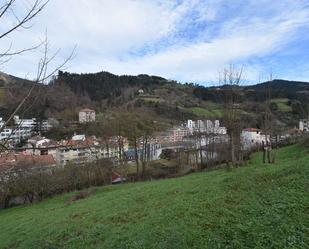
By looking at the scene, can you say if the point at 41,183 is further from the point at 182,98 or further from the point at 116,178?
the point at 182,98

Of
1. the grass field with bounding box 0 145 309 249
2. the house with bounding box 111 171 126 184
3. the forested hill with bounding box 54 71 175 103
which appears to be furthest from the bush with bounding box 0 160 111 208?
the forested hill with bounding box 54 71 175 103

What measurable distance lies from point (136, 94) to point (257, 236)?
99.5 m

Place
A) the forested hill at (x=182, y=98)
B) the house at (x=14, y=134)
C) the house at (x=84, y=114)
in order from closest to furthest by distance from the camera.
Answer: the house at (x=14, y=134), the house at (x=84, y=114), the forested hill at (x=182, y=98)

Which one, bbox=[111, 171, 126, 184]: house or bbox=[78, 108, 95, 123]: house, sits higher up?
bbox=[78, 108, 95, 123]: house

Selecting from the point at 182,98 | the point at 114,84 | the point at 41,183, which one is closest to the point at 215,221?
the point at 41,183

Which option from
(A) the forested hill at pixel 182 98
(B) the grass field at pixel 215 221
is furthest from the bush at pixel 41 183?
(B) the grass field at pixel 215 221

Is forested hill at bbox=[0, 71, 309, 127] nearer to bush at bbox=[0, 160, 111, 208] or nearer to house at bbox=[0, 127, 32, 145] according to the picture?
bush at bbox=[0, 160, 111, 208]

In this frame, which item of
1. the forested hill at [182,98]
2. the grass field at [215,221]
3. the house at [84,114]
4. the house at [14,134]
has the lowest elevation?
the grass field at [215,221]

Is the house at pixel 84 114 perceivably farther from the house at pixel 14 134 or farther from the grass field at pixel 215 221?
the grass field at pixel 215 221

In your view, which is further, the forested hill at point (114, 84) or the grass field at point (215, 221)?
the forested hill at point (114, 84)

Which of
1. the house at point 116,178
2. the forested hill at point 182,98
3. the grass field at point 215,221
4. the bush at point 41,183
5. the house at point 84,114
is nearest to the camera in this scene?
the grass field at point 215,221

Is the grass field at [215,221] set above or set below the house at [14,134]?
below

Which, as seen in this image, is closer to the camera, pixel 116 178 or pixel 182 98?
pixel 116 178

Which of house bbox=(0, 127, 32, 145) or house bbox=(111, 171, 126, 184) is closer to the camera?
house bbox=(0, 127, 32, 145)
